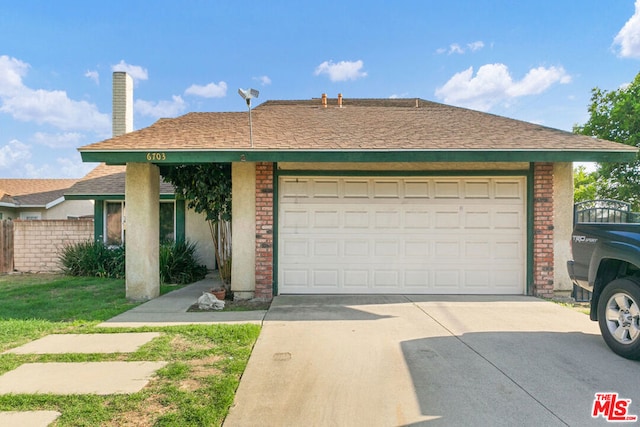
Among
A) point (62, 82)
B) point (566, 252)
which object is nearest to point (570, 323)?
point (566, 252)

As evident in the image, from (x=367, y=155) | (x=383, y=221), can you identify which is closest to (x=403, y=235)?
(x=383, y=221)

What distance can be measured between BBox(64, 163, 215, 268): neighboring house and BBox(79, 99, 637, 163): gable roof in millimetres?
3128

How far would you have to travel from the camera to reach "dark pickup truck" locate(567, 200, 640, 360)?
151 inches

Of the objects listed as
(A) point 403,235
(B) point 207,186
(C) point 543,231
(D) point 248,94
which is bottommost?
(A) point 403,235

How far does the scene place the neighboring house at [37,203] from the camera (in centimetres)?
1750

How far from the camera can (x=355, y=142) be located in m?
6.93

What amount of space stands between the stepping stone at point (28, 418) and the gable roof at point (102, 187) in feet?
27.9

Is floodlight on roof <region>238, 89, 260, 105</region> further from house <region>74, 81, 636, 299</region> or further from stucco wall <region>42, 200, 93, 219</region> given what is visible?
stucco wall <region>42, 200, 93, 219</region>

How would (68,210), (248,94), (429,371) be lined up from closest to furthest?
(429,371) → (248,94) → (68,210)

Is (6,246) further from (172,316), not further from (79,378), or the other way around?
(79,378)

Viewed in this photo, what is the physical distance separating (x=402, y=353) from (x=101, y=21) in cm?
1234

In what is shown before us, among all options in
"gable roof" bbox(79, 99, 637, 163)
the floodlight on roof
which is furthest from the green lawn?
the floodlight on roof

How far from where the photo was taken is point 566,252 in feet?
23.4

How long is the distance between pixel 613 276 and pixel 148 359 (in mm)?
5398
